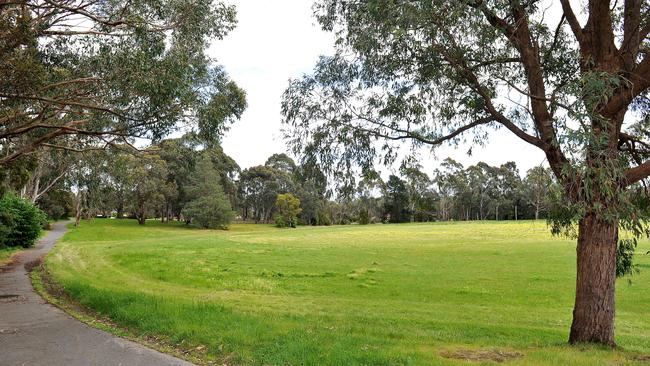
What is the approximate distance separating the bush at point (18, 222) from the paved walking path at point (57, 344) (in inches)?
727

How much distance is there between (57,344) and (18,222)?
2621 cm

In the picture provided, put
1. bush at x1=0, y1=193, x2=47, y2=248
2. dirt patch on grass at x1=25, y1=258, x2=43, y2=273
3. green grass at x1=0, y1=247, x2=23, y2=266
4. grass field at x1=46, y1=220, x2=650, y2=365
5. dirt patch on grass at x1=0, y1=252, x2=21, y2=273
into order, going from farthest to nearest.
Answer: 1. bush at x1=0, y1=193, x2=47, y2=248
2. green grass at x1=0, y1=247, x2=23, y2=266
3. dirt patch on grass at x1=25, y1=258, x2=43, y2=273
4. dirt patch on grass at x1=0, y1=252, x2=21, y2=273
5. grass field at x1=46, y1=220, x2=650, y2=365

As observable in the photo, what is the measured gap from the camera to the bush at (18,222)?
2796 cm

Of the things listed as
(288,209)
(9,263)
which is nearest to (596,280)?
(9,263)

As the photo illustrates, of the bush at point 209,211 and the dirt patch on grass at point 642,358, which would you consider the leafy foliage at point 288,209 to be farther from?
the dirt patch on grass at point 642,358

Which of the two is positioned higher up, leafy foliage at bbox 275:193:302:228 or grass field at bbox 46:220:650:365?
leafy foliage at bbox 275:193:302:228

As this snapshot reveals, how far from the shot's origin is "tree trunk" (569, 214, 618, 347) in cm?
841

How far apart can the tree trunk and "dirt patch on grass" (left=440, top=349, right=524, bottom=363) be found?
161 centimetres

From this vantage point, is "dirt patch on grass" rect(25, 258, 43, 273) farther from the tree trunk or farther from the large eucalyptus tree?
the tree trunk

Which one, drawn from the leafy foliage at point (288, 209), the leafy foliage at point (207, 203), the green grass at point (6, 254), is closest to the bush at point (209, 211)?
the leafy foliage at point (207, 203)

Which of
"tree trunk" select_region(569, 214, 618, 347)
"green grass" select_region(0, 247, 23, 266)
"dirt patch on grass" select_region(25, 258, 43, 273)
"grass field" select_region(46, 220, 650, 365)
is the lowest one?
"green grass" select_region(0, 247, 23, 266)

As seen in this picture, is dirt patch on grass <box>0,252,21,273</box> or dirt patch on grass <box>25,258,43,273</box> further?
dirt patch on grass <box>25,258,43,273</box>

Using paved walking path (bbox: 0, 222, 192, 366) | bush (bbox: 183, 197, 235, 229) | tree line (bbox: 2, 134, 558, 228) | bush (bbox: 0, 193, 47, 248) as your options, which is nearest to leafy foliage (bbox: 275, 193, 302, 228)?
tree line (bbox: 2, 134, 558, 228)

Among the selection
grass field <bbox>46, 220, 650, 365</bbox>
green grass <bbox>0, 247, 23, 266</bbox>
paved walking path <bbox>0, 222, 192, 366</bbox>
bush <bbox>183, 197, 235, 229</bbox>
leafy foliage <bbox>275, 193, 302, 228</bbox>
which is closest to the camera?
paved walking path <bbox>0, 222, 192, 366</bbox>
